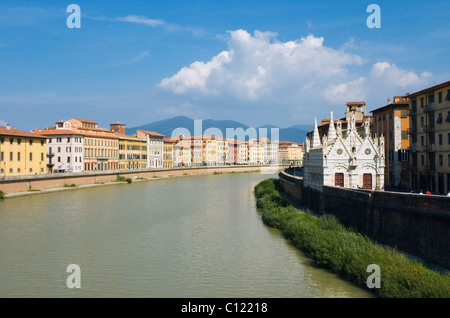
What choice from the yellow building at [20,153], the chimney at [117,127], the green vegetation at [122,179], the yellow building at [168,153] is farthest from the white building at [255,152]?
the yellow building at [20,153]

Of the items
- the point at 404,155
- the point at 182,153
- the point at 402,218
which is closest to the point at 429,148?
the point at 404,155

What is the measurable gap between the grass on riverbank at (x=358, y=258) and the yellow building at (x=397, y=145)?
12371 mm

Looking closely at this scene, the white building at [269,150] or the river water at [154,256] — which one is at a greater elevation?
the white building at [269,150]

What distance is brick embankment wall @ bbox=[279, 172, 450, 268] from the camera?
54.0 ft

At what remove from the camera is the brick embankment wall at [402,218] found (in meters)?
16.5

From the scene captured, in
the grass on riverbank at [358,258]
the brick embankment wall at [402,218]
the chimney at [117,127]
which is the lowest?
the grass on riverbank at [358,258]

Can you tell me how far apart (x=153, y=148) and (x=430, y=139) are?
248 feet

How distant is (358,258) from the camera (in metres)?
16.9

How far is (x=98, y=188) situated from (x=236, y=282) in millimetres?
45189

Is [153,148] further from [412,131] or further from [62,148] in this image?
[412,131]

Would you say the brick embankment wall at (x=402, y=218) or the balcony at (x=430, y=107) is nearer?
the brick embankment wall at (x=402, y=218)

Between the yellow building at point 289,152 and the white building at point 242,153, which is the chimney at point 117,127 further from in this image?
the yellow building at point 289,152

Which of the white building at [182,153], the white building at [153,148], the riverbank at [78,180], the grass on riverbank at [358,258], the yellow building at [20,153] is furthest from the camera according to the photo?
the white building at [182,153]

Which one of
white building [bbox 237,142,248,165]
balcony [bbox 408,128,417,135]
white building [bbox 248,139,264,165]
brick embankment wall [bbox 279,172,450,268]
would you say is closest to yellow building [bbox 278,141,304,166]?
white building [bbox 248,139,264,165]
